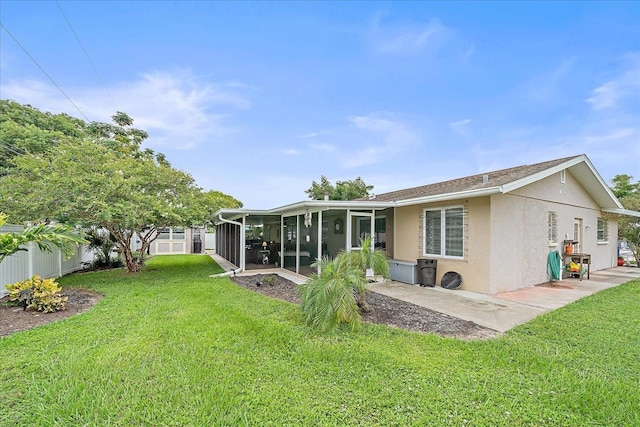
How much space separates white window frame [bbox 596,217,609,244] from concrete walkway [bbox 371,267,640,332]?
431cm

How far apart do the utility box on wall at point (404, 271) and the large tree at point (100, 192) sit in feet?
22.6

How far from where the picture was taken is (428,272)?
8773 mm

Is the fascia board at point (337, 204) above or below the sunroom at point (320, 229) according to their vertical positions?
above

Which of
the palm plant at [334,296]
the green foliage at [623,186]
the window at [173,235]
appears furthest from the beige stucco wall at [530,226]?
the window at [173,235]

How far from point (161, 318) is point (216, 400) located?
3.15m

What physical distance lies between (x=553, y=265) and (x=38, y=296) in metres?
13.0

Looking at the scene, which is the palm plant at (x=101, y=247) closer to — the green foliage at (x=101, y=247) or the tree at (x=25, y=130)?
the green foliage at (x=101, y=247)

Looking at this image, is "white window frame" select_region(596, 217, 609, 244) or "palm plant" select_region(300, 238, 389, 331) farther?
"white window frame" select_region(596, 217, 609, 244)

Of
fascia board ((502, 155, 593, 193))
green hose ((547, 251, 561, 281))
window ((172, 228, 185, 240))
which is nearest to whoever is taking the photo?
fascia board ((502, 155, 593, 193))

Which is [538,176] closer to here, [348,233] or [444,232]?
[444,232]

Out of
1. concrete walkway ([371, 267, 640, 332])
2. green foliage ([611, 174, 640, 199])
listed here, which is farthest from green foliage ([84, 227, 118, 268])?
green foliage ([611, 174, 640, 199])

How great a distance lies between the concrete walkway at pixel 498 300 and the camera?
223 inches

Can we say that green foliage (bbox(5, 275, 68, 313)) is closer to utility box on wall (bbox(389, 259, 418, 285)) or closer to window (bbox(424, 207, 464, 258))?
utility box on wall (bbox(389, 259, 418, 285))

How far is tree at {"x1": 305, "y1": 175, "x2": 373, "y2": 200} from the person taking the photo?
1159 inches
